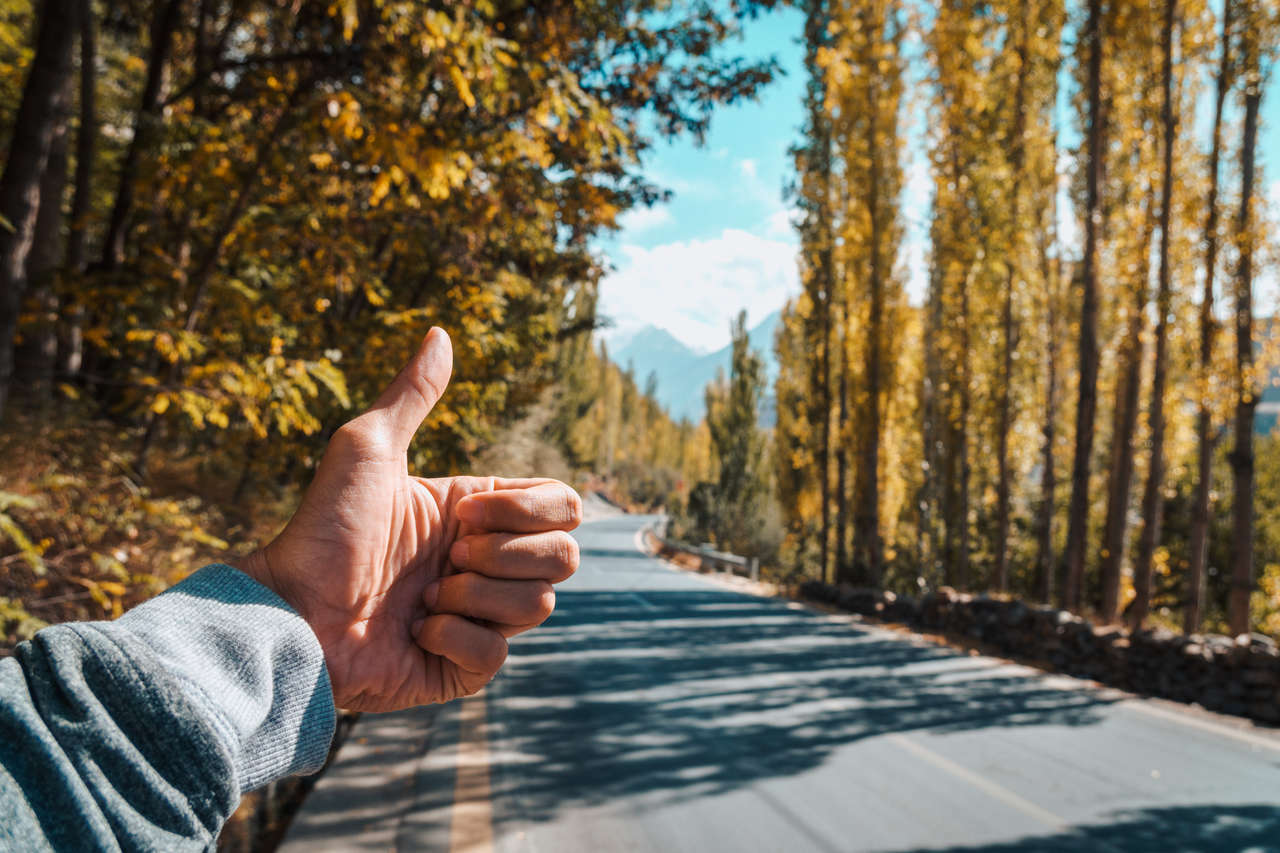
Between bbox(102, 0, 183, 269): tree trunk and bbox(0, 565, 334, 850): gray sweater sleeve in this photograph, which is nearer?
bbox(0, 565, 334, 850): gray sweater sleeve

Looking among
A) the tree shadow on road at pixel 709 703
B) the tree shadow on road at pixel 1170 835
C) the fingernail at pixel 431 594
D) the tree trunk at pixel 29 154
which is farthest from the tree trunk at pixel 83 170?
the tree shadow on road at pixel 1170 835

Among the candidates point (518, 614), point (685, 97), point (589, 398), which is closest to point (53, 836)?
point (518, 614)

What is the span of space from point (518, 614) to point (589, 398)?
3435 cm

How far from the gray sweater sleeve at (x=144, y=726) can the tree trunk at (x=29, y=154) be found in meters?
3.48

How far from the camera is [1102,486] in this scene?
23.8 metres

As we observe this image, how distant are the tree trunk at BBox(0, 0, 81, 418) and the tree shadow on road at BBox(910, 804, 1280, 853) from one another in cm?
567

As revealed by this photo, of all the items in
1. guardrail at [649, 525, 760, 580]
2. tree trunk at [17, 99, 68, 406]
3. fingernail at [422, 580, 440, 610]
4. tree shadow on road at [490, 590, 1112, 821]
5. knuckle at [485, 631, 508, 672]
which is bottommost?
guardrail at [649, 525, 760, 580]

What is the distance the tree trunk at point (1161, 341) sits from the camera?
419 inches

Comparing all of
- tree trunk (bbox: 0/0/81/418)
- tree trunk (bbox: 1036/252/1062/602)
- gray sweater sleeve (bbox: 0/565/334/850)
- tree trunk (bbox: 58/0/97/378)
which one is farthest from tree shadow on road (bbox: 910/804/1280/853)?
tree trunk (bbox: 1036/252/1062/602)

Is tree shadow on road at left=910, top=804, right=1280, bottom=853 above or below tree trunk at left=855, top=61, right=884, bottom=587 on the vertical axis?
below

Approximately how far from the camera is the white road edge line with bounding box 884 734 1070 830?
4.91 meters

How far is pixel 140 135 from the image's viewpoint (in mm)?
4570

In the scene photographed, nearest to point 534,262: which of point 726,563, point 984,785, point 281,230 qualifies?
point 281,230

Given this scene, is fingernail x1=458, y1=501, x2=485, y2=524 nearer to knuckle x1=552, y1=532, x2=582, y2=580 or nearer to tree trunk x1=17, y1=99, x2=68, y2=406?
knuckle x1=552, y1=532, x2=582, y2=580
